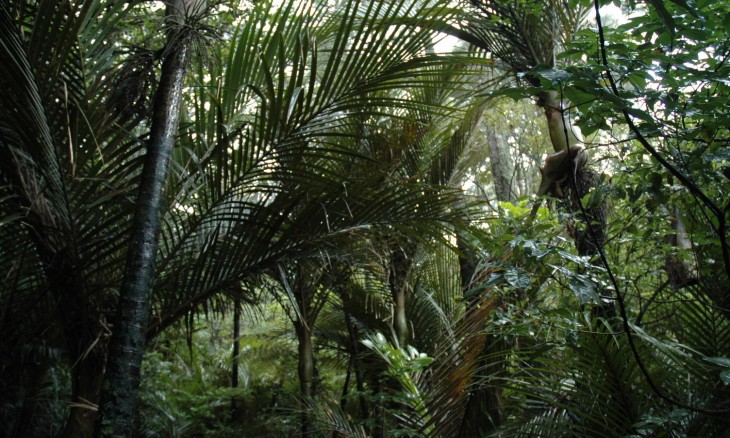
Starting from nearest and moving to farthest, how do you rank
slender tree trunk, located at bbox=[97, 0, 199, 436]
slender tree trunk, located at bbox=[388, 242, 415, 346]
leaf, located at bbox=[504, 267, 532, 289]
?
slender tree trunk, located at bbox=[97, 0, 199, 436] < leaf, located at bbox=[504, 267, 532, 289] < slender tree trunk, located at bbox=[388, 242, 415, 346]

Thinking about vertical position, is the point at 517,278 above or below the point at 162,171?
below

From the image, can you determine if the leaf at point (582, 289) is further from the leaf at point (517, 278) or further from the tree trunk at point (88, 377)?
the tree trunk at point (88, 377)

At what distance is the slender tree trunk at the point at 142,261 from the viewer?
176cm

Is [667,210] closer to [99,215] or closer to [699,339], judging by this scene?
[699,339]

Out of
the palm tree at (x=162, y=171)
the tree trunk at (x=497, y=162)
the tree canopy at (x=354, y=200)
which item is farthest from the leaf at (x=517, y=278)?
the tree trunk at (x=497, y=162)

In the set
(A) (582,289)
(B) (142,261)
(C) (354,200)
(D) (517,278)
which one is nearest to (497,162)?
(C) (354,200)

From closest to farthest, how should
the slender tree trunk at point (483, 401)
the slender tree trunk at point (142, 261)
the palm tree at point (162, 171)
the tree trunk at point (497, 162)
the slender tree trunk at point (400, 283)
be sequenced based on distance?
the slender tree trunk at point (142, 261), the palm tree at point (162, 171), the slender tree trunk at point (483, 401), the slender tree trunk at point (400, 283), the tree trunk at point (497, 162)

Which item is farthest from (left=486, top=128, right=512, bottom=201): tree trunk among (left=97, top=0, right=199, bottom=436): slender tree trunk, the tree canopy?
(left=97, top=0, right=199, bottom=436): slender tree trunk

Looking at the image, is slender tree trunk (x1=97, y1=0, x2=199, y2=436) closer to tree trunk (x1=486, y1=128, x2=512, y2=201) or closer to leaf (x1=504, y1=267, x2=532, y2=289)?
leaf (x1=504, y1=267, x2=532, y2=289)

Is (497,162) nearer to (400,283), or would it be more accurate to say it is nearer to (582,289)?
(400,283)

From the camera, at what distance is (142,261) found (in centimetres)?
195

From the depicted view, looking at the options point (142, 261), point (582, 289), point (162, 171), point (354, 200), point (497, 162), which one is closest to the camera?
point (582, 289)

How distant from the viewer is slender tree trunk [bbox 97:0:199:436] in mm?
1759

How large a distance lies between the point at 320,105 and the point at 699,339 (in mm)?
1986
